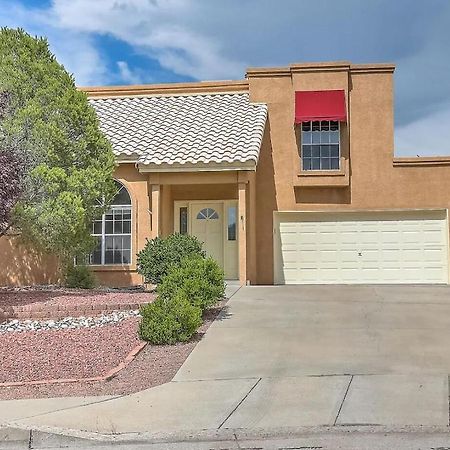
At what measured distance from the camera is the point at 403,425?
571cm

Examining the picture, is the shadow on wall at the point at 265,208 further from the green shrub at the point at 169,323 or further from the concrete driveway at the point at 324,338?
the green shrub at the point at 169,323

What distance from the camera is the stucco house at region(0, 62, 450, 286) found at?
59.9 ft

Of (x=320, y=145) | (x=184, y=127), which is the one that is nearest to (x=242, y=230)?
(x=184, y=127)

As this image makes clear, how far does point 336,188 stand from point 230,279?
424 centimetres

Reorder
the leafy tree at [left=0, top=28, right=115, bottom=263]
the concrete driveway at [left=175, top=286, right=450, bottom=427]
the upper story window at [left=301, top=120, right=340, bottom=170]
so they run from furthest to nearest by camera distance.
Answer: the upper story window at [left=301, top=120, right=340, bottom=170]
the leafy tree at [left=0, top=28, right=115, bottom=263]
the concrete driveway at [left=175, top=286, right=450, bottom=427]

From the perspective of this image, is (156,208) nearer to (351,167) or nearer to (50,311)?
(50,311)

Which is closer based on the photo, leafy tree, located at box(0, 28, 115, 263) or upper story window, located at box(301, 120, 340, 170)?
leafy tree, located at box(0, 28, 115, 263)

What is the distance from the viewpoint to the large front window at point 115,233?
57.1ft

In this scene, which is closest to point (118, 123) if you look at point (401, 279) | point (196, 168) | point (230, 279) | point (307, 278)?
point (196, 168)

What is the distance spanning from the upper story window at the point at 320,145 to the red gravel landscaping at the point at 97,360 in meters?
9.65

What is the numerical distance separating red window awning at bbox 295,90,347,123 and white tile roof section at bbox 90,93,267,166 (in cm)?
108

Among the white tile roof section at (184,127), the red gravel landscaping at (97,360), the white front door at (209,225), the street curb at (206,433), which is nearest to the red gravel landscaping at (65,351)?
the red gravel landscaping at (97,360)

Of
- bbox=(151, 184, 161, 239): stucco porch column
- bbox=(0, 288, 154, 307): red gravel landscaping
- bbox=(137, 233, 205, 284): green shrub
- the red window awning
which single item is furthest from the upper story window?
bbox=(0, 288, 154, 307): red gravel landscaping

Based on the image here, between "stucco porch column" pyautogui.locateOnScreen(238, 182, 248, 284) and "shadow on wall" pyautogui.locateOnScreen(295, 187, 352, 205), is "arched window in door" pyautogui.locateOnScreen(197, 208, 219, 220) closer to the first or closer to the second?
"stucco porch column" pyautogui.locateOnScreen(238, 182, 248, 284)
